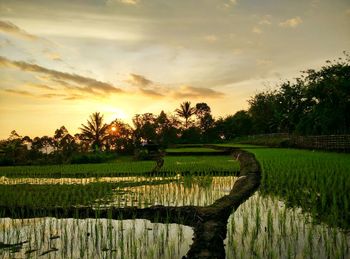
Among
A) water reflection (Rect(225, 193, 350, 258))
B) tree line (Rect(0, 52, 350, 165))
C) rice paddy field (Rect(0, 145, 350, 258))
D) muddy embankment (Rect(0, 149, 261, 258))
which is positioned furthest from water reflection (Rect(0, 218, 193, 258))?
tree line (Rect(0, 52, 350, 165))

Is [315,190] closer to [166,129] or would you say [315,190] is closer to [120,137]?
[120,137]

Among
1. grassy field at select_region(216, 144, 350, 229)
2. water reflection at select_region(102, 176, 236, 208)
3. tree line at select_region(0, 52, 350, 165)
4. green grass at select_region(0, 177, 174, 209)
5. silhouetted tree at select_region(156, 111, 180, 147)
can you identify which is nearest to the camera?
grassy field at select_region(216, 144, 350, 229)

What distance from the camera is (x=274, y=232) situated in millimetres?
4949

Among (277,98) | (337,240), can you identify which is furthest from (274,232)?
(277,98)

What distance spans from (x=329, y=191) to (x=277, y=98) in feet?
125

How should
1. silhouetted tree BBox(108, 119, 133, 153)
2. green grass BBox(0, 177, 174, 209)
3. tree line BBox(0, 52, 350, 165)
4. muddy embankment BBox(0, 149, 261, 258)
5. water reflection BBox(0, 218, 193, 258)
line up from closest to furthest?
water reflection BBox(0, 218, 193, 258)
muddy embankment BBox(0, 149, 261, 258)
green grass BBox(0, 177, 174, 209)
tree line BBox(0, 52, 350, 165)
silhouetted tree BBox(108, 119, 133, 153)

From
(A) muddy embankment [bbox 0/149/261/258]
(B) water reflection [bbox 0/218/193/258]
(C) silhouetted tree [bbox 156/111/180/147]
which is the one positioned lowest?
(B) water reflection [bbox 0/218/193/258]

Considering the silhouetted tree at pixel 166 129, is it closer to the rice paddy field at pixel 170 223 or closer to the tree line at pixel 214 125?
the tree line at pixel 214 125

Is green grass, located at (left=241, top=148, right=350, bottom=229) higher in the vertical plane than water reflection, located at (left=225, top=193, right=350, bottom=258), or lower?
higher

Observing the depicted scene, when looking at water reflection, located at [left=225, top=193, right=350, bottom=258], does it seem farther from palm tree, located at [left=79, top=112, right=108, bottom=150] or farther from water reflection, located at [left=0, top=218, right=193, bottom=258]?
palm tree, located at [left=79, top=112, right=108, bottom=150]

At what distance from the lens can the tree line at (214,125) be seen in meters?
23.4

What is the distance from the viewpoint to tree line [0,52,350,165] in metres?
23.4

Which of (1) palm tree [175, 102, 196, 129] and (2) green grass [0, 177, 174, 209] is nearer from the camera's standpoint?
(2) green grass [0, 177, 174, 209]

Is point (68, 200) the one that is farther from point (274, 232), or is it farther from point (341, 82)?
point (341, 82)
